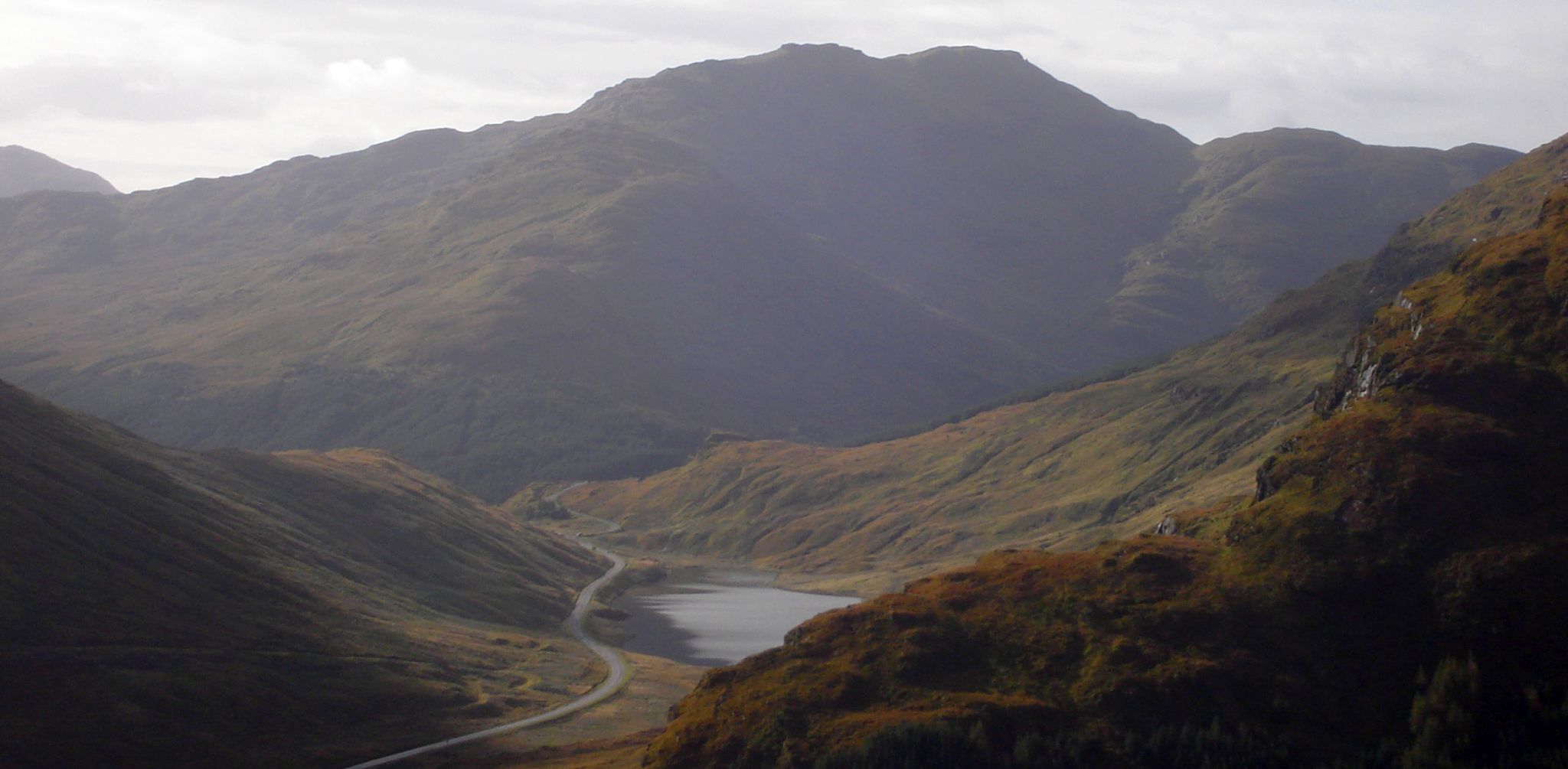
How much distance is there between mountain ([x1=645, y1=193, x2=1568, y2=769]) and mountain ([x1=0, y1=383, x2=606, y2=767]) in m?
35.3

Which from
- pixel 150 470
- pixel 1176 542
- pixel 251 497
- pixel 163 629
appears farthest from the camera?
pixel 251 497

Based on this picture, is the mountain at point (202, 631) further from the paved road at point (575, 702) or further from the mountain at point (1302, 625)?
the mountain at point (1302, 625)

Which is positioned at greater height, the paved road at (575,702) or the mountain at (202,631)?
the mountain at (202,631)

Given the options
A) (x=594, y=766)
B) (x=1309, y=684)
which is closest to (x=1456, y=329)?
(x=1309, y=684)

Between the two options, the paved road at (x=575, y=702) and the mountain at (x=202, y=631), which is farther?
the paved road at (x=575, y=702)

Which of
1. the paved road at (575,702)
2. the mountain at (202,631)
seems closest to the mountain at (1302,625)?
the paved road at (575,702)

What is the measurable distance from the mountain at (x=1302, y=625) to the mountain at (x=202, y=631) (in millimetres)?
Result: 35273

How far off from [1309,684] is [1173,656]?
8130mm

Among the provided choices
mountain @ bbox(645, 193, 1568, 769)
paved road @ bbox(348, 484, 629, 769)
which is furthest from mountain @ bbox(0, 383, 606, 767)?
mountain @ bbox(645, 193, 1568, 769)

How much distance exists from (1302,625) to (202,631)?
8690 cm

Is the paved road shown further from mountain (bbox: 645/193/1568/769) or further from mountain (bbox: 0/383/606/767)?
mountain (bbox: 645/193/1568/769)

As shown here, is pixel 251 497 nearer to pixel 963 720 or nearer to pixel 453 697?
pixel 453 697

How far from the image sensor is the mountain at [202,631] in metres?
97.9

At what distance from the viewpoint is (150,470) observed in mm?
148875
